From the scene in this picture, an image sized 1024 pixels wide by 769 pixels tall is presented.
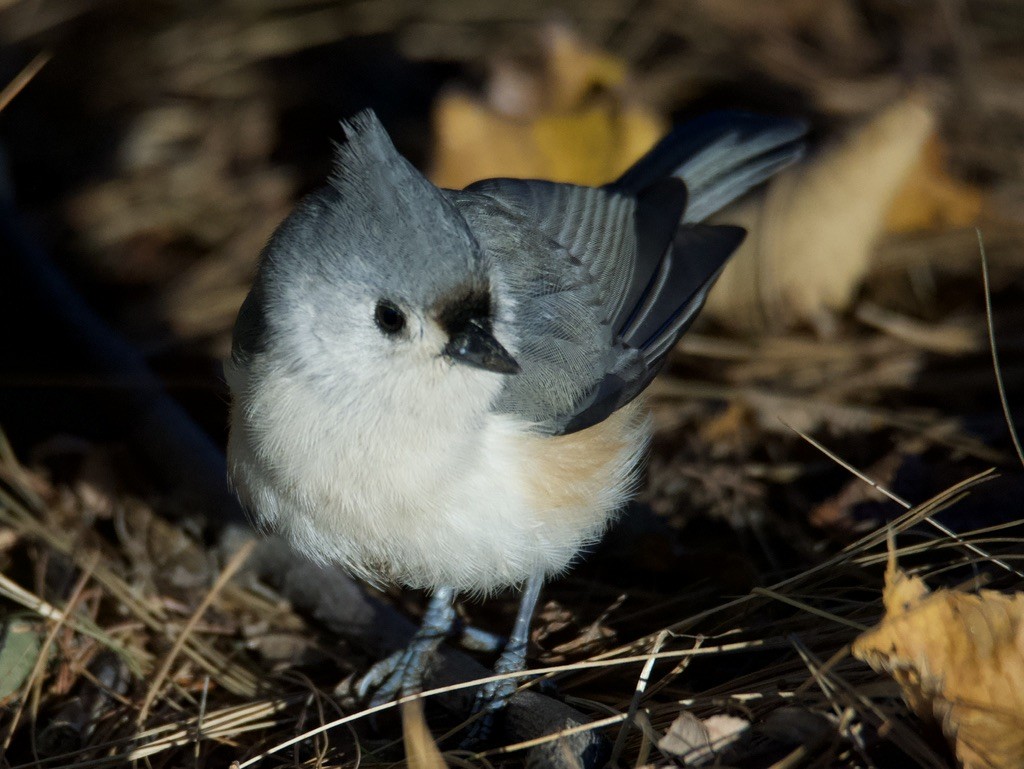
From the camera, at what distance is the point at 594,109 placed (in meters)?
3.63

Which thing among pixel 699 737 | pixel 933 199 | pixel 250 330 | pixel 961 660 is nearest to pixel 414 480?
pixel 250 330

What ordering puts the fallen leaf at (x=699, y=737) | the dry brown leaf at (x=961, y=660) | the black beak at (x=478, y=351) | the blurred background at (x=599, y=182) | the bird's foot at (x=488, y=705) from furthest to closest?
1. the blurred background at (x=599, y=182)
2. the bird's foot at (x=488, y=705)
3. the black beak at (x=478, y=351)
4. the fallen leaf at (x=699, y=737)
5. the dry brown leaf at (x=961, y=660)

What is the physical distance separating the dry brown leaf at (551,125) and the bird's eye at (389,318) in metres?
1.65

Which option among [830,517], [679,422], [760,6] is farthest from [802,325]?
[760,6]

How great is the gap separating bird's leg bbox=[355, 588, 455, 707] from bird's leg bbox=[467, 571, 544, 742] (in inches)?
7.0

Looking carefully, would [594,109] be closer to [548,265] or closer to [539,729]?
[548,265]

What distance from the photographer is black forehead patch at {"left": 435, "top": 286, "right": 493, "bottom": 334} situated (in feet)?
6.49

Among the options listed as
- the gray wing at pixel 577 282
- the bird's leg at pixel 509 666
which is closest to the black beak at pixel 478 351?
the gray wing at pixel 577 282

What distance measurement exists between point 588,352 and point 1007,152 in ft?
8.11

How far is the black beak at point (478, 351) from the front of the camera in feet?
6.44

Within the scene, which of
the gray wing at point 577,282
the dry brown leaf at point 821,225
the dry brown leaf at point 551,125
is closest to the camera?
the gray wing at point 577,282

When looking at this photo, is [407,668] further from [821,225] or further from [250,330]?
[821,225]

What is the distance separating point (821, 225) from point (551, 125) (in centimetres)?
104

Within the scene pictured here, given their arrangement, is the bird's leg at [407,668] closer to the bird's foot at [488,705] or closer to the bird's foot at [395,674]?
the bird's foot at [395,674]
